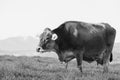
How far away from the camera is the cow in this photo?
11914mm

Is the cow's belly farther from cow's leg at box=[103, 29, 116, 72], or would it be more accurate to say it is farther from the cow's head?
cow's leg at box=[103, 29, 116, 72]

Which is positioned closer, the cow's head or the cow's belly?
the cow's belly

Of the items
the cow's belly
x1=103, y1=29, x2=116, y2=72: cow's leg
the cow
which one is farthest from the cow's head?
x1=103, y1=29, x2=116, y2=72: cow's leg

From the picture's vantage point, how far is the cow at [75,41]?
1191cm

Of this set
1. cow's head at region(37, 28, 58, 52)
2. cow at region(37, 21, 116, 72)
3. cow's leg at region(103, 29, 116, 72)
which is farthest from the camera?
cow's leg at region(103, 29, 116, 72)

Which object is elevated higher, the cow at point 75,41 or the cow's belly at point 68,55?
the cow at point 75,41

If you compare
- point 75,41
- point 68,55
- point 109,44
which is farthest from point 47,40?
point 109,44

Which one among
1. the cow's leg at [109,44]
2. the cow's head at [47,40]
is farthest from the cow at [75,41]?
the cow's leg at [109,44]

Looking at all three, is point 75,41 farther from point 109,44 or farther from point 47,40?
point 109,44

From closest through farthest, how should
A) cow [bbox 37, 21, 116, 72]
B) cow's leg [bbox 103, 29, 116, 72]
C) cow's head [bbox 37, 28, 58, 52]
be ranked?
cow [bbox 37, 21, 116, 72] < cow's head [bbox 37, 28, 58, 52] < cow's leg [bbox 103, 29, 116, 72]

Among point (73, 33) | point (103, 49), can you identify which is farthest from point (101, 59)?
point (73, 33)

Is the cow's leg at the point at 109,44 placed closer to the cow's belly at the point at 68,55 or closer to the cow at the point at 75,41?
the cow at the point at 75,41

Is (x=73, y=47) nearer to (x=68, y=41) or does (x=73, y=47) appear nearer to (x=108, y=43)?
(x=68, y=41)

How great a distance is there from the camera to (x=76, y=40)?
11.8 m
